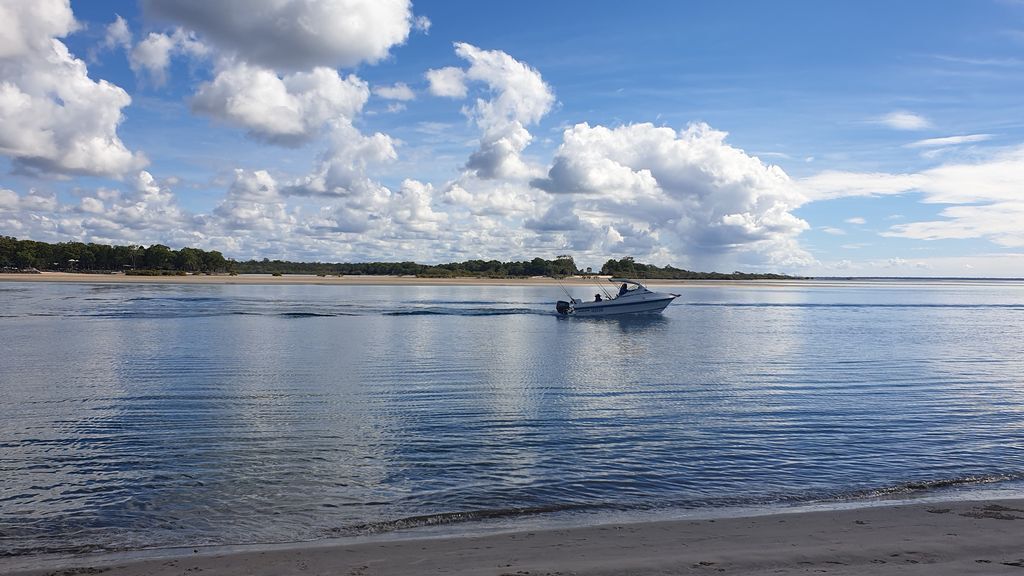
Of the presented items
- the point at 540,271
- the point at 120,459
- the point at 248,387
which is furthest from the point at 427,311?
the point at 540,271

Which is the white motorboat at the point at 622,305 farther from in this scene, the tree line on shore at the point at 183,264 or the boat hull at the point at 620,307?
the tree line on shore at the point at 183,264

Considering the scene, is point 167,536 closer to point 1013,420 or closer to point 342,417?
point 342,417

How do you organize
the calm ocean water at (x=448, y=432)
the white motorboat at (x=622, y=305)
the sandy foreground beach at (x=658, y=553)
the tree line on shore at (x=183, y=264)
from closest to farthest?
the sandy foreground beach at (x=658, y=553) < the calm ocean water at (x=448, y=432) < the white motorboat at (x=622, y=305) < the tree line on shore at (x=183, y=264)

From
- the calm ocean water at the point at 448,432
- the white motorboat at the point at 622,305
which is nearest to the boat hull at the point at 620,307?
the white motorboat at the point at 622,305

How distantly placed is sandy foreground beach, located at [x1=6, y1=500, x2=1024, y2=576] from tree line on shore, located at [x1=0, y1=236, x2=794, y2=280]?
144 m

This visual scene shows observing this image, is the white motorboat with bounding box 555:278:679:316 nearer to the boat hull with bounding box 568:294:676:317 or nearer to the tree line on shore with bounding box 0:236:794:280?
the boat hull with bounding box 568:294:676:317

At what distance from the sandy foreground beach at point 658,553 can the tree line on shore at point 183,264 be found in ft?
472

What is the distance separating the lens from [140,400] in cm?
1819

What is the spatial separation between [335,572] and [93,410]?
12.6 metres

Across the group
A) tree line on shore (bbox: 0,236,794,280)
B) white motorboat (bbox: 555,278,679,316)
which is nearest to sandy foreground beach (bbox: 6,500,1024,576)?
white motorboat (bbox: 555,278,679,316)

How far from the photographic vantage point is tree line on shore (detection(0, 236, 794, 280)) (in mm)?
138625

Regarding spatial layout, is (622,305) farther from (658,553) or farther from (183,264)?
(183,264)

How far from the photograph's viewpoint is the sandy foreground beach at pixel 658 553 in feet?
24.6

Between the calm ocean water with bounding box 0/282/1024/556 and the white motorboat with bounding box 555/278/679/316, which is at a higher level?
the white motorboat with bounding box 555/278/679/316
